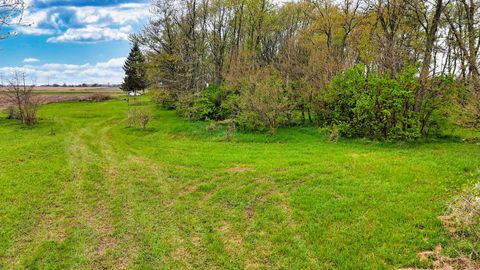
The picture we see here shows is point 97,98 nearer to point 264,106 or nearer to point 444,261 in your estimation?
point 264,106

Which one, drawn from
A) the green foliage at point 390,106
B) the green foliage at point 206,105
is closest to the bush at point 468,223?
the green foliage at point 390,106

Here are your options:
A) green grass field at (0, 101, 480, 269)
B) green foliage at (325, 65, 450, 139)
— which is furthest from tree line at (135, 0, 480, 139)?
green grass field at (0, 101, 480, 269)

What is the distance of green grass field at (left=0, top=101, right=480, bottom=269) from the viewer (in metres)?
6.58

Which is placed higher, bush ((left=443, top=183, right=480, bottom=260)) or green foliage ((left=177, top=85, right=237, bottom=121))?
green foliage ((left=177, top=85, right=237, bottom=121))

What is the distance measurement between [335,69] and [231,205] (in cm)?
1413

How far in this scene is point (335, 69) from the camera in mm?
20297

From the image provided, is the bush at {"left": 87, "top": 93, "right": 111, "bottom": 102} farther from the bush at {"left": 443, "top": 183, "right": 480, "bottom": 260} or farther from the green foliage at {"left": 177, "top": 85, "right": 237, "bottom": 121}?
the bush at {"left": 443, "top": 183, "right": 480, "bottom": 260}

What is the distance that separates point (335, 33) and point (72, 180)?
28.6 metres

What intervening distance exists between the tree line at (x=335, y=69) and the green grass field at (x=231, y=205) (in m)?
2.22

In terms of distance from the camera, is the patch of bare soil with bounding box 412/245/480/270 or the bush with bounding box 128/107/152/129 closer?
the patch of bare soil with bounding box 412/245/480/270

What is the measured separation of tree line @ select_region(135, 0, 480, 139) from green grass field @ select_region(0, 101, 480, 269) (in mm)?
2222

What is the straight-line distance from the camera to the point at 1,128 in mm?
24516

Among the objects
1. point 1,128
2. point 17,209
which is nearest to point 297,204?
point 17,209

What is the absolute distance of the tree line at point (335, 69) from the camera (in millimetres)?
16312
